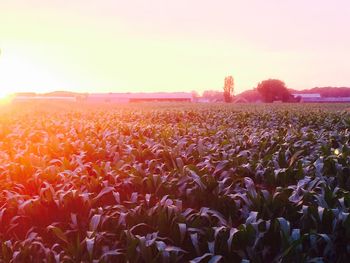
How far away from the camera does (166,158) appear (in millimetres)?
8703

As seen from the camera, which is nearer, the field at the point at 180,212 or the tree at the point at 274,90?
the field at the point at 180,212

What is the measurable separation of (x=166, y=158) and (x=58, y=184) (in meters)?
2.54

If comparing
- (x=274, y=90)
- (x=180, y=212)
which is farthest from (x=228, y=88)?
(x=180, y=212)

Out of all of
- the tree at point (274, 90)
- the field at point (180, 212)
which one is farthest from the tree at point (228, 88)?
the field at point (180, 212)

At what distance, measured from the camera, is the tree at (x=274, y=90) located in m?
101

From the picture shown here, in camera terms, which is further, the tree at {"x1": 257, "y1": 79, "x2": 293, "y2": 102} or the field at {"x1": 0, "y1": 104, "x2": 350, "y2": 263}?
the tree at {"x1": 257, "y1": 79, "x2": 293, "y2": 102}

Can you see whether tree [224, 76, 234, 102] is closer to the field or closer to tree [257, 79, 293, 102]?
tree [257, 79, 293, 102]

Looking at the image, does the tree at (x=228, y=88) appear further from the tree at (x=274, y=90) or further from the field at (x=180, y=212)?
the field at (x=180, y=212)

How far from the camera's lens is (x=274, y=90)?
101375 millimetres

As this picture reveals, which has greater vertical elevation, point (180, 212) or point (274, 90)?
point (274, 90)

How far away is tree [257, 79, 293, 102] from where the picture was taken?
100625 millimetres

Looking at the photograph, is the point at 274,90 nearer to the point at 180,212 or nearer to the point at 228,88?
the point at 228,88

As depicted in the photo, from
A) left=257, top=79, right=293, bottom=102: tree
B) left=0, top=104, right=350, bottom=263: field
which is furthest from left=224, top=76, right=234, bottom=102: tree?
left=0, top=104, right=350, bottom=263: field

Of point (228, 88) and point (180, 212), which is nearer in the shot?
point (180, 212)
